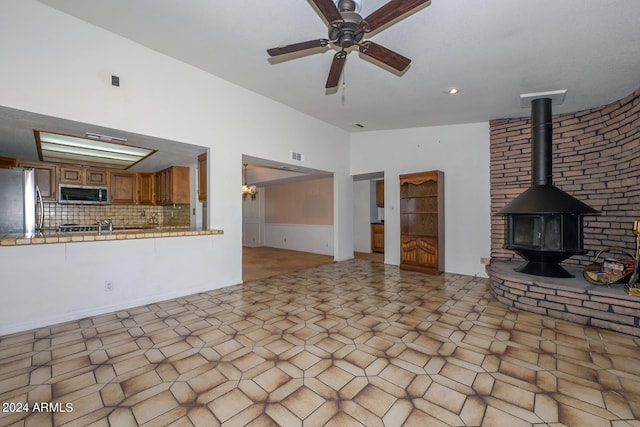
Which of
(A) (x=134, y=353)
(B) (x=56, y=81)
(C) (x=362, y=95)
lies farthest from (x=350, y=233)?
(B) (x=56, y=81)

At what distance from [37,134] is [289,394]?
4.05 m


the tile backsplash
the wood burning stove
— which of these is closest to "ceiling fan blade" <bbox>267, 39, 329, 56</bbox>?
the wood burning stove

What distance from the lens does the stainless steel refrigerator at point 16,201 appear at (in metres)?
3.19

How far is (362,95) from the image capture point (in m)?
3.95

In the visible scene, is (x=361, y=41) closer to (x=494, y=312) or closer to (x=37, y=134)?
(x=494, y=312)

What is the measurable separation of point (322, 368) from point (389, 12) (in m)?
2.53

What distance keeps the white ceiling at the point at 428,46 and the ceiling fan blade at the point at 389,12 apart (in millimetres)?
249

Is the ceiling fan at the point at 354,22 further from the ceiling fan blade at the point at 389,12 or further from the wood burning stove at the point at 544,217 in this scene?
the wood burning stove at the point at 544,217

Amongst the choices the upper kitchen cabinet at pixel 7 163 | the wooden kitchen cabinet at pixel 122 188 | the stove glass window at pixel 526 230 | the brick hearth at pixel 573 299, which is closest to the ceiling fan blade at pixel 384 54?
the stove glass window at pixel 526 230

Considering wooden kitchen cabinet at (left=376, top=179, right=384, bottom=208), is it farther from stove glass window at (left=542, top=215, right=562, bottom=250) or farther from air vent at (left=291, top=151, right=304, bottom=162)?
stove glass window at (left=542, top=215, right=562, bottom=250)

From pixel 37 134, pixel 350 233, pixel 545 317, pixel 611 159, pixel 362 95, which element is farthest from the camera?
pixel 350 233

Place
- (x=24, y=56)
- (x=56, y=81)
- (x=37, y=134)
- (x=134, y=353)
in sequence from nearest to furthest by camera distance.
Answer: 1. (x=134, y=353)
2. (x=24, y=56)
3. (x=56, y=81)
4. (x=37, y=134)

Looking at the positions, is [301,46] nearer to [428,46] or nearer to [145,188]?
[428,46]

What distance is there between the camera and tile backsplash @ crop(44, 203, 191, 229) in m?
5.12
